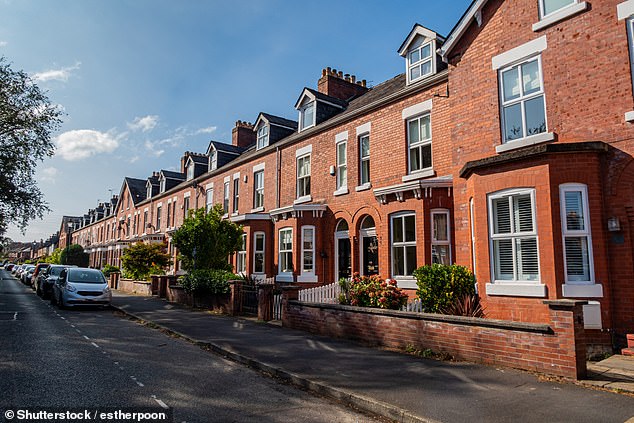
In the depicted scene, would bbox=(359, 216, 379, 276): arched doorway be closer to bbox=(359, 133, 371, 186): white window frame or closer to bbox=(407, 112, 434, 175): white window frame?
bbox=(359, 133, 371, 186): white window frame

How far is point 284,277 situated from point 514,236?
35.9 ft

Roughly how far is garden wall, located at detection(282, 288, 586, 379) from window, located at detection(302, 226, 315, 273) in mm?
6575

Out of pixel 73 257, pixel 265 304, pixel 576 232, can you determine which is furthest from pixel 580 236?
pixel 73 257

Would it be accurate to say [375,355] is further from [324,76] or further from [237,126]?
[237,126]

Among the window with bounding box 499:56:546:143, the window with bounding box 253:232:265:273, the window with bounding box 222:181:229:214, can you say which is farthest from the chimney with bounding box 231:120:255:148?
the window with bounding box 499:56:546:143

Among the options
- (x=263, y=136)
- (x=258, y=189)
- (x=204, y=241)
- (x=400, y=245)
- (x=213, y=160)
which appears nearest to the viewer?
(x=400, y=245)

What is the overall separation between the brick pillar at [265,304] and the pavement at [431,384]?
11.6 ft

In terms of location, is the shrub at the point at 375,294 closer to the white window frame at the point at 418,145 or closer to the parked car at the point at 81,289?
the white window frame at the point at 418,145

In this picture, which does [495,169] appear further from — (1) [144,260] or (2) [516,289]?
(1) [144,260]

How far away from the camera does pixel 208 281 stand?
16859 millimetres

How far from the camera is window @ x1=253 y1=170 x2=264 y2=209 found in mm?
22000

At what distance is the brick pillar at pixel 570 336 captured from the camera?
625 cm

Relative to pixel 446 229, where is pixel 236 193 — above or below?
above

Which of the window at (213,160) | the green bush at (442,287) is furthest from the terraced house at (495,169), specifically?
the window at (213,160)
